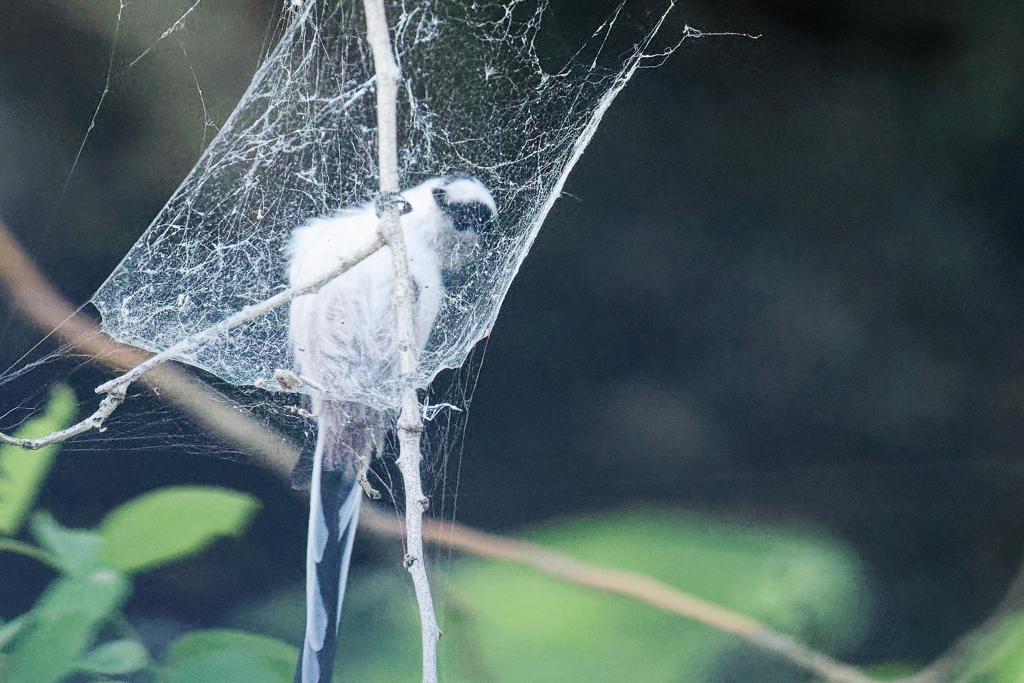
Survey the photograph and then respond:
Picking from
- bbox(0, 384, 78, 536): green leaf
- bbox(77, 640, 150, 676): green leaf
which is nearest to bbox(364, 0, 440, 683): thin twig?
bbox(77, 640, 150, 676): green leaf

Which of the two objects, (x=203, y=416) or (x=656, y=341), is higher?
(x=203, y=416)

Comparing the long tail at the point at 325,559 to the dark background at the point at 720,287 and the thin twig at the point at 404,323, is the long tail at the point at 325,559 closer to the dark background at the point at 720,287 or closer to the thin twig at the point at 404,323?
the dark background at the point at 720,287

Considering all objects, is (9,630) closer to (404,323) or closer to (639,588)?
(404,323)

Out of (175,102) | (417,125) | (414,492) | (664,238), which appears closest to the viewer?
(414,492)

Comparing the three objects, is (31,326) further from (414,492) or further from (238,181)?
(414,492)

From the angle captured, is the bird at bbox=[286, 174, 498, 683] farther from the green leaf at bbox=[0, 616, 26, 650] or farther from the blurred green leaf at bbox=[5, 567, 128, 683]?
the green leaf at bbox=[0, 616, 26, 650]

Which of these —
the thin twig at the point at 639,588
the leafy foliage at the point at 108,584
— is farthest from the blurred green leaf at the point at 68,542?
the thin twig at the point at 639,588

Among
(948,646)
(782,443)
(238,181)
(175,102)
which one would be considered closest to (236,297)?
(238,181)
